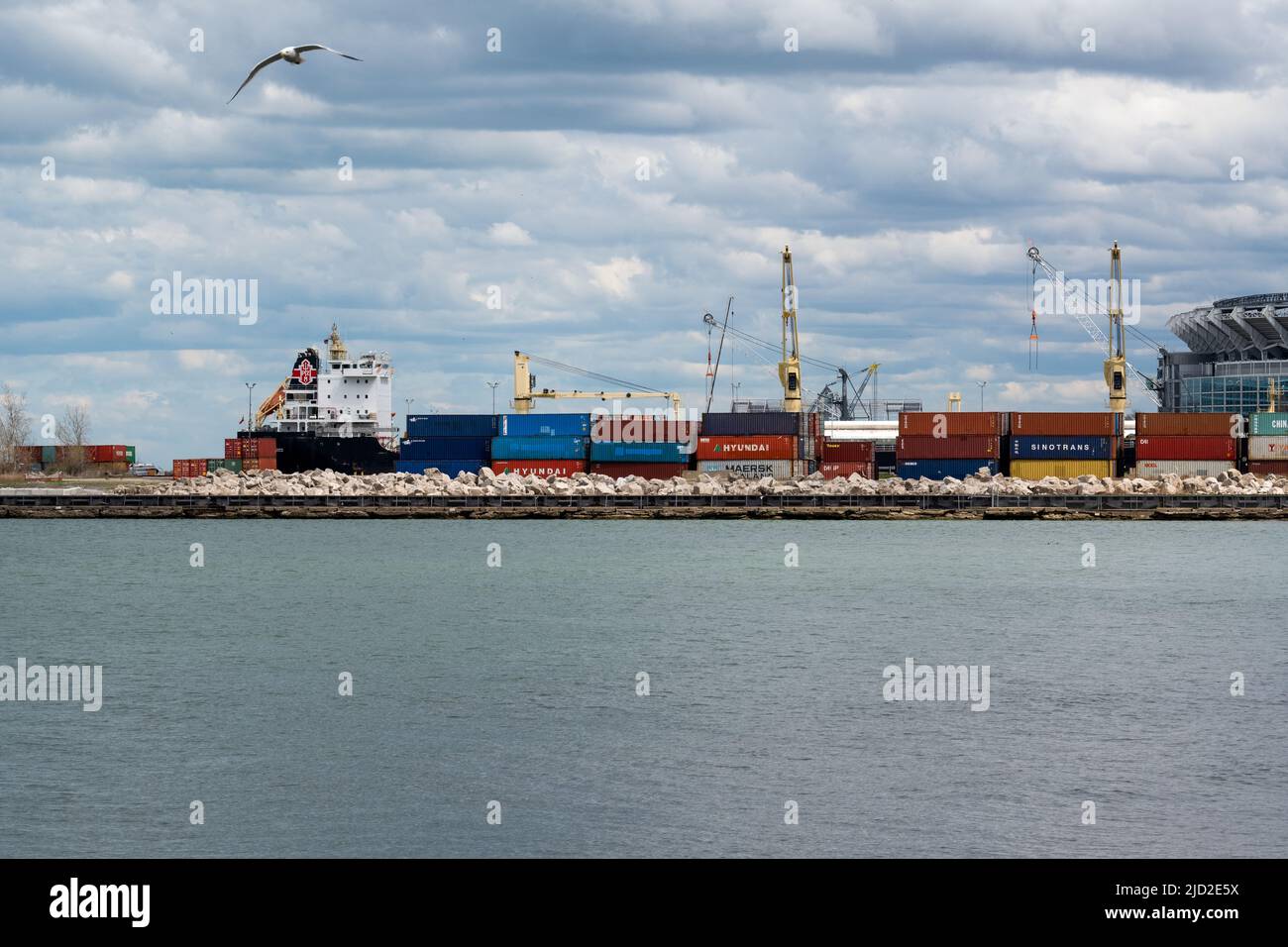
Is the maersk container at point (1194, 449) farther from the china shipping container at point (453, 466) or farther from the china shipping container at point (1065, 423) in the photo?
the china shipping container at point (453, 466)

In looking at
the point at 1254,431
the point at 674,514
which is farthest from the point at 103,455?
the point at 1254,431

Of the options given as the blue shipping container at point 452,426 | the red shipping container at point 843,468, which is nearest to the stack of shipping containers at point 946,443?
the red shipping container at point 843,468

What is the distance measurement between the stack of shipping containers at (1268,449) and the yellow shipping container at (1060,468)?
1072cm

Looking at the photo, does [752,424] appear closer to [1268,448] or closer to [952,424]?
[952,424]

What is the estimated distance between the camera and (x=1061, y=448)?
100 metres

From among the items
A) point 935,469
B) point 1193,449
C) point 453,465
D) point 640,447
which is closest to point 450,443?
point 453,465

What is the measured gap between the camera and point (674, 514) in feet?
298

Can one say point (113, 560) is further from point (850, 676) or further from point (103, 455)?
point (103, 455)

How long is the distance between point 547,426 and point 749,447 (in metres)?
14.3

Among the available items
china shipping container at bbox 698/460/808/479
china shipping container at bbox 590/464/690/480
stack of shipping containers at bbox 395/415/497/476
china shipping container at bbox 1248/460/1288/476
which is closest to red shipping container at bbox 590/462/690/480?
china shipping container at bbox 590/464/690/480

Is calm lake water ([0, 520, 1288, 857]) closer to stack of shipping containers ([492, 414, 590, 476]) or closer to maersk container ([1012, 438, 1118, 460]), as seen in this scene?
maersk container ([1012, 438, 1118, 460])

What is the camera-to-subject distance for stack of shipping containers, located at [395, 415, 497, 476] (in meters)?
108

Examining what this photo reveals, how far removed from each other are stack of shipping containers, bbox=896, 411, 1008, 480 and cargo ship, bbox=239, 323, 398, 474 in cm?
3809

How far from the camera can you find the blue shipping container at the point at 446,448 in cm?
10806
